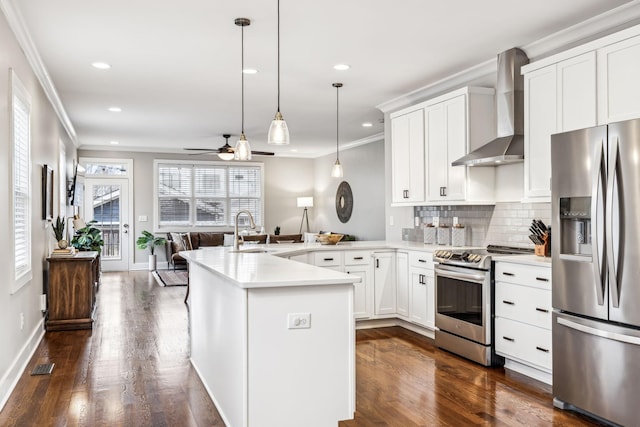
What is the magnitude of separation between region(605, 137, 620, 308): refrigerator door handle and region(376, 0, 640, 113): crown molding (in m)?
1.15

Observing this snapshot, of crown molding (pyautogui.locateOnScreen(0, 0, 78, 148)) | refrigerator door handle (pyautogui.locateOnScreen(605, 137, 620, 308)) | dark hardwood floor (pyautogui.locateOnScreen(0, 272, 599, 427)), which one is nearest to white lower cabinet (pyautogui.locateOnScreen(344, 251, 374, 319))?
dark hardwood floor (pyautogui.locateOnScreen(0, 272, 599, 427))

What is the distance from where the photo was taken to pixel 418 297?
5.12 meters

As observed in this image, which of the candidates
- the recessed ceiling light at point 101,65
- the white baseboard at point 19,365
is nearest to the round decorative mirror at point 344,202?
the recessed ceiling light at point 101,65

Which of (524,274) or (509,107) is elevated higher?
(509,107)

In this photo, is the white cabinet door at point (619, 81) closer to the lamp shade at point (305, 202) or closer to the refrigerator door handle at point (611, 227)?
the refrigerator door handle at point (611, 227)

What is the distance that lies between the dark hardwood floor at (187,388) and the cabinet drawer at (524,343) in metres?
0.17

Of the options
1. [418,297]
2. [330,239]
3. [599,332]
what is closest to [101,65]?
[330,239]

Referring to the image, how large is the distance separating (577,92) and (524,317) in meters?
1.61

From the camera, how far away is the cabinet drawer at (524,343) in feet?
11.8

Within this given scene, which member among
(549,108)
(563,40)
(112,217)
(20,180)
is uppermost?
(563,40)

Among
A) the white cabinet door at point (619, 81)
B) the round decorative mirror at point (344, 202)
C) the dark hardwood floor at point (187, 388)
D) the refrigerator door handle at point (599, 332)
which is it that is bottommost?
the dark hardwood floor at point (187, 388)

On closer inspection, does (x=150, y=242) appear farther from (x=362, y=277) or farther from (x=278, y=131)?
(x=278, y=131)

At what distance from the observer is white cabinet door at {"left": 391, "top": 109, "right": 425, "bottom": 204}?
215 inches

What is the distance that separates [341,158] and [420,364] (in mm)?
7091
